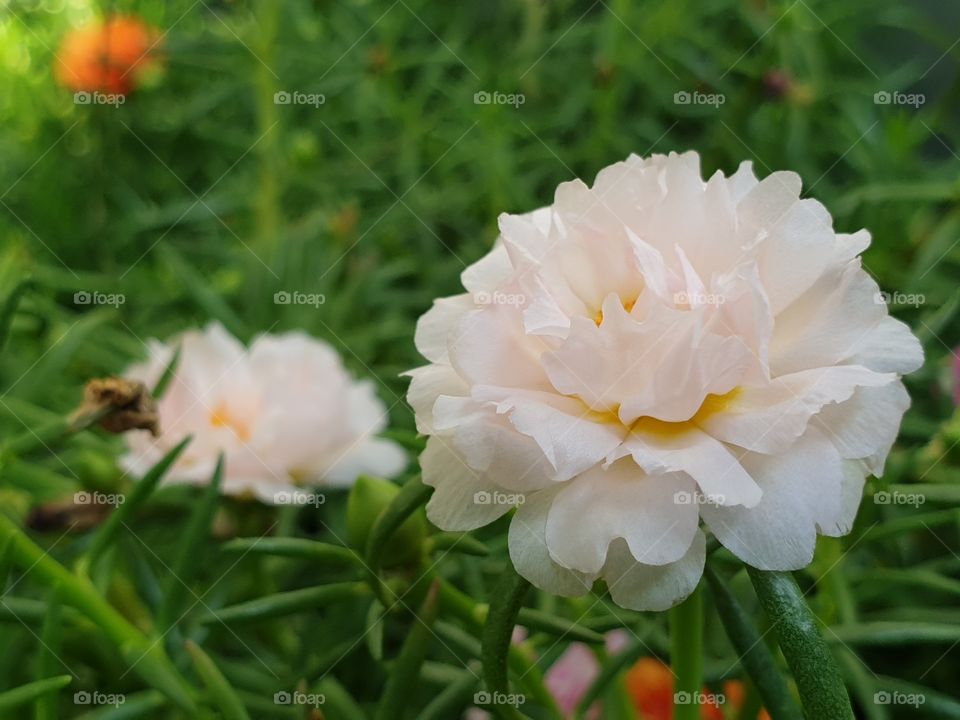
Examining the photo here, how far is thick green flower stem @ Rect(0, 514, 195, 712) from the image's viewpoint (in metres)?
0.38

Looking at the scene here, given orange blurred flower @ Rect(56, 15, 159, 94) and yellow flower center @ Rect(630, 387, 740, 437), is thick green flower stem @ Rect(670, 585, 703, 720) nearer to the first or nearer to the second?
yellow flower center @ Rect(630, 387, 740, 437)

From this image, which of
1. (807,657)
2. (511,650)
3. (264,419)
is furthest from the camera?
(264,419)

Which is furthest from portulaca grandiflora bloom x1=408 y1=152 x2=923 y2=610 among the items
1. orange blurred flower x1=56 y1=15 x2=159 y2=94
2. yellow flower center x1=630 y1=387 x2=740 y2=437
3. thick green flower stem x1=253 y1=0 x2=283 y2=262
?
orange blurred flower x1=56 y1=15 x2=159 y2=94

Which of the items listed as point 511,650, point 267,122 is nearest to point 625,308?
point 511,650

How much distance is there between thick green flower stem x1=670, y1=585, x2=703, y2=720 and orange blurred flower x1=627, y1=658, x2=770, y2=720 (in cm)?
11

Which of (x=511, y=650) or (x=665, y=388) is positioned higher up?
(x=665, y=388)

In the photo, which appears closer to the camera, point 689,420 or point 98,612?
point 689,420

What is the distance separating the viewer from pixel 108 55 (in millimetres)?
881

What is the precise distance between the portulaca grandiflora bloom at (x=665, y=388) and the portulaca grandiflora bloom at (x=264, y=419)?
0.84ft

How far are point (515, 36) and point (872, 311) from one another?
3.07 feet

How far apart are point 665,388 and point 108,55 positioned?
0.80m

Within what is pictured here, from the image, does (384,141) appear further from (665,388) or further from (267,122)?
(665,388)

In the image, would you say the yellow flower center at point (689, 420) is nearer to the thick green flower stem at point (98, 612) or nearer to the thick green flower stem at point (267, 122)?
the thick green flower stem at point (98, 612)

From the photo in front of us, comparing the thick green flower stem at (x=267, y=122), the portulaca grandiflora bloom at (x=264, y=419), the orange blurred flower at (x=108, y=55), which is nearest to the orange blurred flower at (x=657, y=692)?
the portulaca grandiflora bloom at (x=264, y=419)
